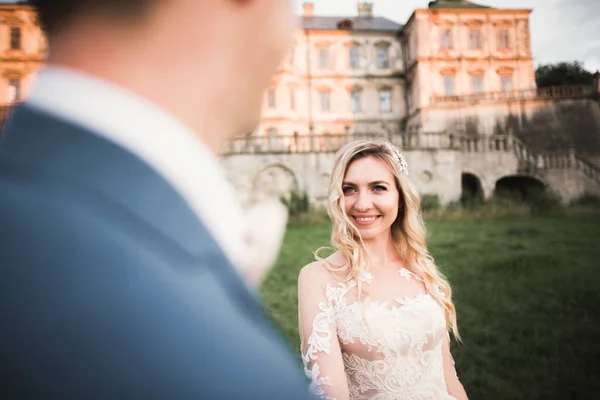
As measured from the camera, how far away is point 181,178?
1.37 ft

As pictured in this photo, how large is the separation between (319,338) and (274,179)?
54.2ft

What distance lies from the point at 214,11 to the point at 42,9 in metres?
0.17

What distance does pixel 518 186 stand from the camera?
21562mm

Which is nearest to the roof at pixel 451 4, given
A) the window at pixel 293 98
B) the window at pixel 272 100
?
the window at pixel 293 98

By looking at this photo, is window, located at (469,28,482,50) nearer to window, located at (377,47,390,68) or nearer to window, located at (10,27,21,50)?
window, located at (377,47,390,68)

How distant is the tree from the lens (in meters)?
32.6

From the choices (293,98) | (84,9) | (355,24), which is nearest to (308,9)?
(355,24)

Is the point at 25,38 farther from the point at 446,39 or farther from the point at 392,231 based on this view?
the point at 446,39

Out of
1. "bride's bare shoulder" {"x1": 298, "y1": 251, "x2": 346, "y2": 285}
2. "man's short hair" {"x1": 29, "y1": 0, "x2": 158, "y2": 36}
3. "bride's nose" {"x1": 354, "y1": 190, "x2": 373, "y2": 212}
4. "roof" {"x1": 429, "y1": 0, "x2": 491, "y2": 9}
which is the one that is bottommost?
"bride's bare shoulder" {"x1": 298, "y1": 251, "x2": 346, "y2": 285}

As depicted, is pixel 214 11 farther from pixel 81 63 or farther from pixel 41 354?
pixel 41 354

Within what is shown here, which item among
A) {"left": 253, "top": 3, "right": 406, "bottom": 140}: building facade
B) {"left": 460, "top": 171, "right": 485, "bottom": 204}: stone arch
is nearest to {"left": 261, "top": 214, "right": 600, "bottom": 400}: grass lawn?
{"left": 460, "top": 171, "right": 485, "bottom": 204}: stone arch

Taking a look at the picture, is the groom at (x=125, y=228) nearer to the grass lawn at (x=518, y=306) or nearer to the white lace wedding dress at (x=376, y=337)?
the white lace wedding dress at (x=376, y=337)

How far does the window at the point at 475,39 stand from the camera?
29234 mm

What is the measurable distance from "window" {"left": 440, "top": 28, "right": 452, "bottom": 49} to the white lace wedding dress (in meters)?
29.9
